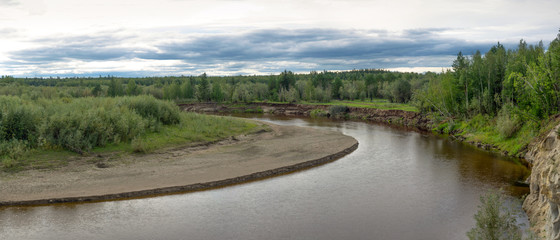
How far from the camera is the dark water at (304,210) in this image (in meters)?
17.9

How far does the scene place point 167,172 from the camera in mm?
27891

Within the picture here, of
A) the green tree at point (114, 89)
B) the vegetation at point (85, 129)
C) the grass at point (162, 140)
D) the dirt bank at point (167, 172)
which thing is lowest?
the dirt bank at point (167, 172)

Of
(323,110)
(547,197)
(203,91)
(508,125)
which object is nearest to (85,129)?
(547,197)

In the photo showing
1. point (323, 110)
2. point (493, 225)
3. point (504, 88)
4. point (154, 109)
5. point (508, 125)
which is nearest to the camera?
point (493, 225)

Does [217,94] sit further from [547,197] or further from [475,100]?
[547,197]

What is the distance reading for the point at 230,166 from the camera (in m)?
30.3

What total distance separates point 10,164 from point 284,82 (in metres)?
105

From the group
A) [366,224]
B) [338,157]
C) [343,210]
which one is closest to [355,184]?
[343,210]

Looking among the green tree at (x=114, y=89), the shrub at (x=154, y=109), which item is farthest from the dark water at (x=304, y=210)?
the green tree at (x=114, y=89)

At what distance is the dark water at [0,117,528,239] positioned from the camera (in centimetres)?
1786

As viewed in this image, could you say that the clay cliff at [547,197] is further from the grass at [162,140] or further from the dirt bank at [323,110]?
the dirt bank at [323,110]

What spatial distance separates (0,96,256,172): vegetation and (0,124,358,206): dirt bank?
238cm

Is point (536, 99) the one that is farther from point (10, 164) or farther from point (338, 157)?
point (10, 164)

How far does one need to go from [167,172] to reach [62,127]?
10.8 meters
